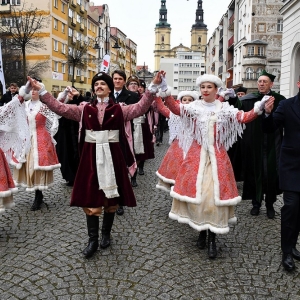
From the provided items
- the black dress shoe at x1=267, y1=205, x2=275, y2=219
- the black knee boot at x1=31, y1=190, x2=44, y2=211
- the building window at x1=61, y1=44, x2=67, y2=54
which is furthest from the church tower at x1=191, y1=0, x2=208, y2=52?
the black knee boot at x1=31, y1=190, x2=44, y2=211

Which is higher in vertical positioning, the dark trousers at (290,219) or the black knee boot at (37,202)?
the dark trousers at (290,219)

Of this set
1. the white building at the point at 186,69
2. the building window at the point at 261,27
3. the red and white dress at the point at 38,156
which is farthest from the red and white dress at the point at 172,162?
the white building at the point at 186,69

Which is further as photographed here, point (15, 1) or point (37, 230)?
point (15, 1)

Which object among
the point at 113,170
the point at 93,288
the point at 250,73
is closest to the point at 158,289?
the point at 93,288

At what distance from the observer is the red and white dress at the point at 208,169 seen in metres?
4.23

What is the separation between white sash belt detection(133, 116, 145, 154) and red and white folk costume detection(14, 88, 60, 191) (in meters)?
2.63

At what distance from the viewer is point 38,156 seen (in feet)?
20.1

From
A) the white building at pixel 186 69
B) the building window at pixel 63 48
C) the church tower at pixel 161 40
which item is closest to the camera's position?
the building window at pixel 63 48

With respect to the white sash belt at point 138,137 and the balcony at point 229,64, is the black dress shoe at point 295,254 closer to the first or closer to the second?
the white sash belt at point 138,137

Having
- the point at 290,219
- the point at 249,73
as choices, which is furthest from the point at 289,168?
the point at 249,73

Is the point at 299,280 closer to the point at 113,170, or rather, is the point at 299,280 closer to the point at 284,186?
the point at 284,186

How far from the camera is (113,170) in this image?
4289mm

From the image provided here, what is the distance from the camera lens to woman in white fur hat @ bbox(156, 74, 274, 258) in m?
4.23

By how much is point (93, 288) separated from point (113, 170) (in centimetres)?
124
